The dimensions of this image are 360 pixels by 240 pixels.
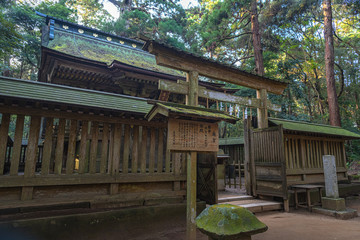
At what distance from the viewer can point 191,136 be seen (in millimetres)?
4297

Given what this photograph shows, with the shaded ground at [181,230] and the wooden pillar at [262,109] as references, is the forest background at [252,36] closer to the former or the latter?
the wooden pillar at [262,109]

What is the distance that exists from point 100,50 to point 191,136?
9401 mm

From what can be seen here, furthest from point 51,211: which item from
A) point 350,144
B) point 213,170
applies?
point 350,144

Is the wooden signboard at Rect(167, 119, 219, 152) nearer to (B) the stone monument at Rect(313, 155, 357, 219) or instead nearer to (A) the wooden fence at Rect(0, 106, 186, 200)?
(A) the wooden fence at Rect(0, 106, 186, 200)

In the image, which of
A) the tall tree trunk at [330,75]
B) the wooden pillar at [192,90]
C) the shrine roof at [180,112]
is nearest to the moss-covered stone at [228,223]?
the shrine roof at [180,112]

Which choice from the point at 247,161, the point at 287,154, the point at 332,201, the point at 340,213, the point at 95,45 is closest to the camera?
the point at 340,213

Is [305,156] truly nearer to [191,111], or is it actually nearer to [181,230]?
[181,230]

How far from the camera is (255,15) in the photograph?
1281 cm

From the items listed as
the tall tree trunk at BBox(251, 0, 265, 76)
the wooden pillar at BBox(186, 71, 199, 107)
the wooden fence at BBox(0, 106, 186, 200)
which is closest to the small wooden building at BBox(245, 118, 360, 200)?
the wooden pillar at BBox(186, 71, 199, 107)

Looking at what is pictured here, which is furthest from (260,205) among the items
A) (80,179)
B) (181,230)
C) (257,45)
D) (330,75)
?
(330,75)

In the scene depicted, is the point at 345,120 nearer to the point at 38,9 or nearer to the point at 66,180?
the point at 66,180

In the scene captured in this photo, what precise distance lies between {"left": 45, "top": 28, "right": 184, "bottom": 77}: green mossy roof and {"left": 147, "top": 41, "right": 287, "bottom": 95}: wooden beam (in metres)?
4.26

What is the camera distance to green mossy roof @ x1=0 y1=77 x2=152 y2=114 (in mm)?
4453

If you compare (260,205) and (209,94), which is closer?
(209,94)
